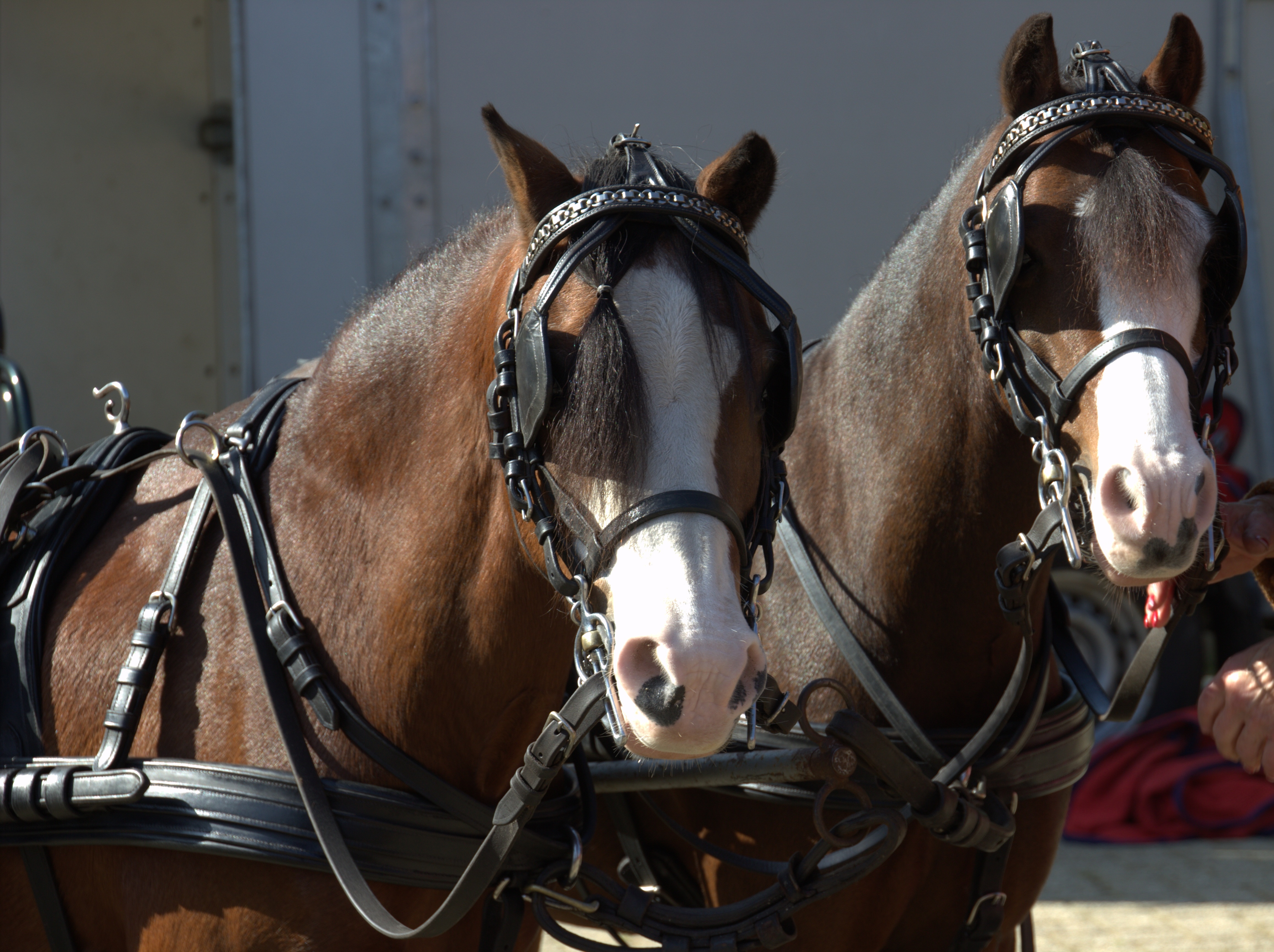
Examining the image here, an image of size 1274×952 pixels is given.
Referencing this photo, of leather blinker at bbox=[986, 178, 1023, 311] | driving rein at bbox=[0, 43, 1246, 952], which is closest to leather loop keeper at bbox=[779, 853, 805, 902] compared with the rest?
driving rein at bbox=[0, 43, 1246, 952]

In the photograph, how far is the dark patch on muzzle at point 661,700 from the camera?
1.04 m

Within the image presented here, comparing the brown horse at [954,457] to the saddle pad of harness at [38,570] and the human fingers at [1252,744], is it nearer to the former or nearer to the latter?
the human fingers at [1252,744]

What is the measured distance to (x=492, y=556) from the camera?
1.31m

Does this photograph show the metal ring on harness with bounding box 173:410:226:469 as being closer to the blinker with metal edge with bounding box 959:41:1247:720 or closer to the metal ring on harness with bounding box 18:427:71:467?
the metal ring on harness with bounding box 18:427:71:467

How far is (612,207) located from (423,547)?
0.45 meters

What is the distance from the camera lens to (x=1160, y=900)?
3672 mm

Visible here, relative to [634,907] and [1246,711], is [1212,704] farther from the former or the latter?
[634,907]

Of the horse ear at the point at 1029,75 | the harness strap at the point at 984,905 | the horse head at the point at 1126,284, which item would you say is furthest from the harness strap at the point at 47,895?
the horse ear at the point at 1029,75

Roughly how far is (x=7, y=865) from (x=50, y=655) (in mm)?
280

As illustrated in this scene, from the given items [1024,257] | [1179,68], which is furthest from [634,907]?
[1179,68]

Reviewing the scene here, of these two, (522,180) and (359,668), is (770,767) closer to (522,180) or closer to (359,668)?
(359,668)

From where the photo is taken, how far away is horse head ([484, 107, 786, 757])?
105cm

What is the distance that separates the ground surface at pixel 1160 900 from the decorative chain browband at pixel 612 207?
229 cm

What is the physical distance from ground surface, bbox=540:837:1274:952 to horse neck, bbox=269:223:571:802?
187cm
